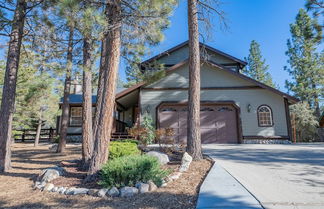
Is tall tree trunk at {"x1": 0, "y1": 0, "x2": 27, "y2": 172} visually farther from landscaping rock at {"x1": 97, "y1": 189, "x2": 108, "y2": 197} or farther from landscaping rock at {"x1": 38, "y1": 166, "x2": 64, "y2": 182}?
landscaping rock at {"x1": 97, "y1": 189, "x2": 108, "y2": 197}

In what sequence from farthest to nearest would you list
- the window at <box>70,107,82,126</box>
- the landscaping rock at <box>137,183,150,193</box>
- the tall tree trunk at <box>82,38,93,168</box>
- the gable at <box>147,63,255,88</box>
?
the window at <box>70,107,82,126</box> → the gable at <box>147,63,255,88</box> → the tall tree trunk at <box>82,38,93,168</box> → the landscaping rock at <box>137,183,150,193</box>

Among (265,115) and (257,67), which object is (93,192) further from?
(257,67)

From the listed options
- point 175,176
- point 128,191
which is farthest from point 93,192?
point 175,176

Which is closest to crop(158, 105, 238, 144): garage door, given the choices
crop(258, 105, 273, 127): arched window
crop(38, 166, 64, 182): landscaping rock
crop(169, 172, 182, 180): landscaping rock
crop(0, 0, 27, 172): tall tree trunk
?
crop(258, 105, 273, 127): arched window

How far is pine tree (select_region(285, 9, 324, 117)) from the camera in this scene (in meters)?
22.2

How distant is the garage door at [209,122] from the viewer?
11.6 metres

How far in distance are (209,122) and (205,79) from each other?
274cm

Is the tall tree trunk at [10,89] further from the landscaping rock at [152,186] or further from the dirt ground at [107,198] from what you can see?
the landscaping rock at [152,186]

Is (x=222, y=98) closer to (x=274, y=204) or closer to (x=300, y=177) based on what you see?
(x=300, y=177)

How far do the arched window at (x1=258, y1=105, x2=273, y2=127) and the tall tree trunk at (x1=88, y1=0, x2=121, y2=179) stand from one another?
32.5 feet

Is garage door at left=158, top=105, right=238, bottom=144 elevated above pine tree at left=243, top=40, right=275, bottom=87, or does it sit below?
below

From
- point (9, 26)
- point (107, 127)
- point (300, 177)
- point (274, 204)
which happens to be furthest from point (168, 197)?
point (9, 26)

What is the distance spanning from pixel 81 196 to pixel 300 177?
184 inches

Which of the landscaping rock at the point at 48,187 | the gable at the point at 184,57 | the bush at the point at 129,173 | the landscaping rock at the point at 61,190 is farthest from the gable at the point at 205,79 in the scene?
the landscaping rock at the point at 61,190
